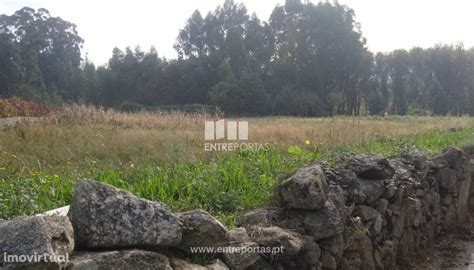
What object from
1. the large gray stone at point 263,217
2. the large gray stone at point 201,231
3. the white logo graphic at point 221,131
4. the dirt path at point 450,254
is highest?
the white logo graphic at point 221,131

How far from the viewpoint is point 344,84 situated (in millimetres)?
42812

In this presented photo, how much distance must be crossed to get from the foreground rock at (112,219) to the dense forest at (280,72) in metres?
33.1

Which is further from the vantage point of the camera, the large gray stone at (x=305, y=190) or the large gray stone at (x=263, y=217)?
the large gray stone at (x=305, y=190)

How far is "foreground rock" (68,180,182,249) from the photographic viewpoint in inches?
84.6

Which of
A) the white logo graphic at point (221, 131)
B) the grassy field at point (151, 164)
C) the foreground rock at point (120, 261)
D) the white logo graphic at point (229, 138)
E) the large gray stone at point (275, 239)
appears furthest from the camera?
the white logo graphic at point (221, 131)

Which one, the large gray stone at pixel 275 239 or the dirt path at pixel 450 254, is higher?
the large gray stone at pixel 275 239

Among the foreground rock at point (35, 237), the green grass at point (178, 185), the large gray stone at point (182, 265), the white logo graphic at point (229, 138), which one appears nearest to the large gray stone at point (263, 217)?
the green grass at point (178, 185)

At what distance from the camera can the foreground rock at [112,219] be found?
2.15 m

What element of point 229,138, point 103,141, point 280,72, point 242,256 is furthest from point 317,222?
point 280,72

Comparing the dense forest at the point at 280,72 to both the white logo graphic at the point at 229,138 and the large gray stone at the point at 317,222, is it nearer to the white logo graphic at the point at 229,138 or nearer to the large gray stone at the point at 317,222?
the white logo graphic at the point at 229,138

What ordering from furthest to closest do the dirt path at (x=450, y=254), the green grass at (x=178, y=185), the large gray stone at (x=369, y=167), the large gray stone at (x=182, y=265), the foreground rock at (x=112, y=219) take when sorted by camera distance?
the dirt path at (x=450, y=254) < the large gray stone at (x=369, y=167) < the green grass at (x=178, y=185) < the large gray stone at (x=182, y=265) < the foreground rock at (x=112, y=219)

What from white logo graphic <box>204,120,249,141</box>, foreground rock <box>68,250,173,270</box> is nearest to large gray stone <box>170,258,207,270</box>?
foreground rock <box>68,250,173,270</box>

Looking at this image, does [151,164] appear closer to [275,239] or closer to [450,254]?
[275,239]

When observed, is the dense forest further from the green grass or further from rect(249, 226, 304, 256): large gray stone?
rect(249, 226, 304, 256): large gray stone
